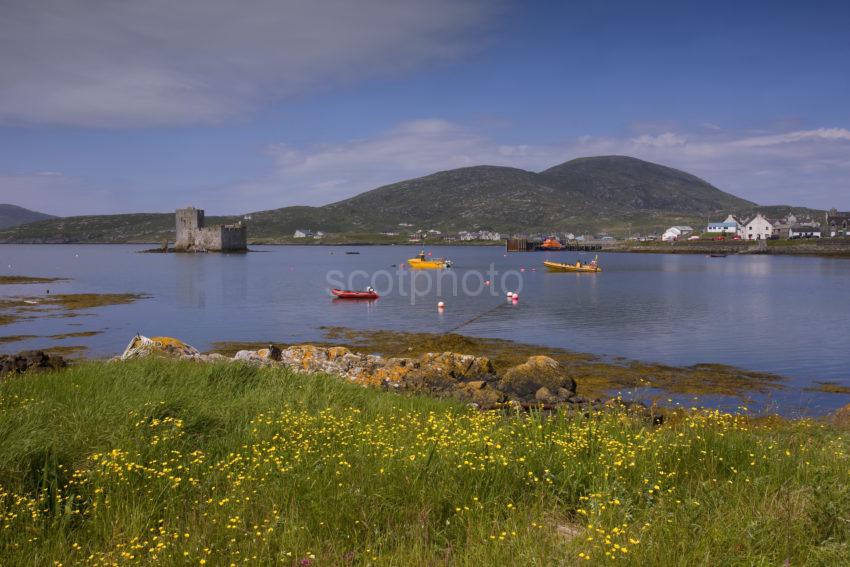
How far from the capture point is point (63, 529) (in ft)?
17.8

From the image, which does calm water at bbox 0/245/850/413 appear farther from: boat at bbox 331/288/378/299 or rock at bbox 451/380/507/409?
rock at bbox 451/380/507/409

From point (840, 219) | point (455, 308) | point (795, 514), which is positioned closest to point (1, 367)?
point (795, 514)

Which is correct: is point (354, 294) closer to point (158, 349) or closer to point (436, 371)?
point (436, 371)

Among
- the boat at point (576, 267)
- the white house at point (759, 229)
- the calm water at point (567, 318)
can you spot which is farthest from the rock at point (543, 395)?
the white house at point (759, 229)

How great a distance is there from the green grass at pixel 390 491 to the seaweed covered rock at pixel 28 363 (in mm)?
5510

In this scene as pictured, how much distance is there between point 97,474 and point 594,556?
208 inches

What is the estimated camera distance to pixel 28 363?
14.6 m

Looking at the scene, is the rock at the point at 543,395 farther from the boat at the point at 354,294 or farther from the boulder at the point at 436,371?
the boat at the point at 354,294

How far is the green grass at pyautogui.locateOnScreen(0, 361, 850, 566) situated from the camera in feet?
16.1

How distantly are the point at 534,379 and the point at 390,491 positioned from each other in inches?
487

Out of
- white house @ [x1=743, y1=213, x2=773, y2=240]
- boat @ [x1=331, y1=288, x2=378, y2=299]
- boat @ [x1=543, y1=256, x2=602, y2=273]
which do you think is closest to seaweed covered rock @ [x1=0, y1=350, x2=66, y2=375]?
boat @ [x1=331, y1=288, x2=378, y2=299]

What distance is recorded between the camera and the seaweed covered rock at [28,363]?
13820mm

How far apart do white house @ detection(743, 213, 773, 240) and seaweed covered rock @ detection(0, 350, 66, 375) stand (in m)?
192

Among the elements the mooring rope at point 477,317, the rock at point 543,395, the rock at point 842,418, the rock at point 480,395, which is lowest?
the mooring rope at point 477,317
